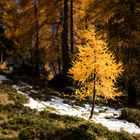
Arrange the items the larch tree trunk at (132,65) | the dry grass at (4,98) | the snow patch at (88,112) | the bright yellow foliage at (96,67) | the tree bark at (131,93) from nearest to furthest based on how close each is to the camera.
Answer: the dry grass at (4,98)
the bright yellow foliage at (96,67)
the snow patch at (88,112)
the larch tree trunk at (132,65)
the tree bark at (131,93)

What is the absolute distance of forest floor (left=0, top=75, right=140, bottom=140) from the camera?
15.2m

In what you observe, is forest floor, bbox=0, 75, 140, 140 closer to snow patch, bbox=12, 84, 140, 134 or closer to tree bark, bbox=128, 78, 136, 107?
snow patch, bbox=12, 84, 140, 134

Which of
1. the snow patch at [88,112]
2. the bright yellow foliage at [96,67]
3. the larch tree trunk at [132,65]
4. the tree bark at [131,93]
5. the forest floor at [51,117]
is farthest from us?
the tree bark at [131,93]

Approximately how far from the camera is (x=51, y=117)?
1866cm

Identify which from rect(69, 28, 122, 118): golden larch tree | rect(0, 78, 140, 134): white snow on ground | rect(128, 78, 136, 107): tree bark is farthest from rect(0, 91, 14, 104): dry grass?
rect(128, 78, 136, 107): tree bark

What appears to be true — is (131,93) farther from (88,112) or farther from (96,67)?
(96,67)

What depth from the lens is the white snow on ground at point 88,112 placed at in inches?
793

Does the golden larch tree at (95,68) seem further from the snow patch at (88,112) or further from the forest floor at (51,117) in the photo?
the forest floor at (51,117)

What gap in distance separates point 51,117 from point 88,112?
3958 millimetres

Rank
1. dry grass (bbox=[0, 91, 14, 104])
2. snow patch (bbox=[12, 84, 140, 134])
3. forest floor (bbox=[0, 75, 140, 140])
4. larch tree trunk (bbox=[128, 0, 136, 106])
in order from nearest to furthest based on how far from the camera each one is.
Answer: forest floor (bbox=[0, 75, 140, 140]), dry grass (bbox=[0, 91, 14, 104]), snow patch (bbox=[12, 84, 140, 134]), larch tree trunk (bbox=[128, 0, 136, 106])

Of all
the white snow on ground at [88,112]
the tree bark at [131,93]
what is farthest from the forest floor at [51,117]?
the tree bark at [131,93]

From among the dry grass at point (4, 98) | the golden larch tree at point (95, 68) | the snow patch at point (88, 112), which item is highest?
the golden larch tree at point (95, 68)

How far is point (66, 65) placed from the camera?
2792 cm

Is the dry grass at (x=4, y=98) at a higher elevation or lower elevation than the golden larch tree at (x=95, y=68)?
lower
